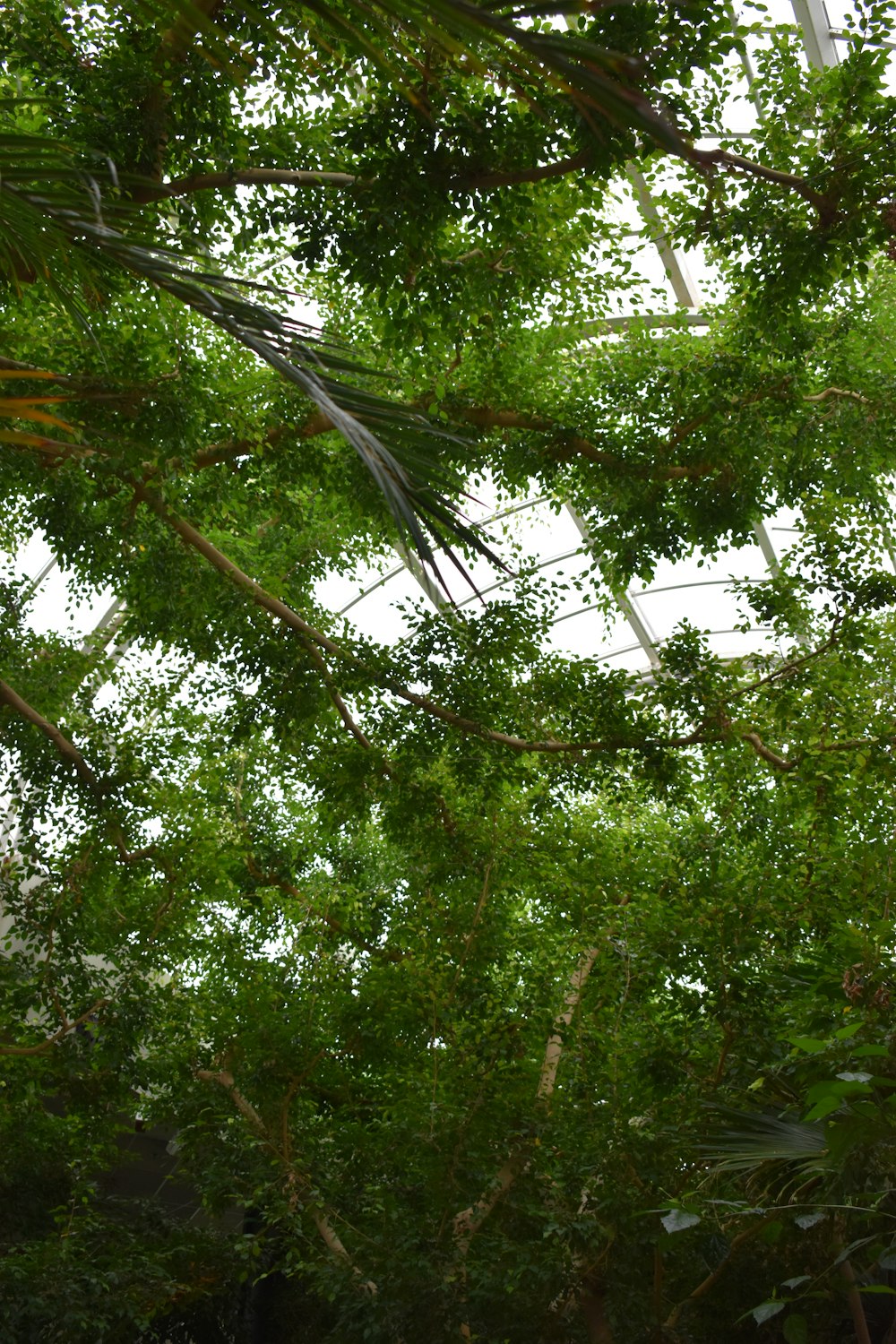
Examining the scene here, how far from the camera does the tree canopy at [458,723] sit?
454cm

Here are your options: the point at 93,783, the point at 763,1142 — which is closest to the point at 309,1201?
the point at 93,783

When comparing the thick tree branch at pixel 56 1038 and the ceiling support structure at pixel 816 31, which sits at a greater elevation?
the ceiling support structure at pixel 816 31

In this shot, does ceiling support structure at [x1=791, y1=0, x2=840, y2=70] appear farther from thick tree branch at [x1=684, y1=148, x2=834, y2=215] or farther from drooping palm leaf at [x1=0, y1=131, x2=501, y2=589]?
drooping palm leaf at [x1=0, y1=131, x2=501, y2=589]

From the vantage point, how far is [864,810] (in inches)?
→ 248

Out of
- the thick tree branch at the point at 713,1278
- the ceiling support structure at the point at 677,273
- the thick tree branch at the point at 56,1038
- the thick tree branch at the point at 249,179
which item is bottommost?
the thick tree branch at the point at 713,1278

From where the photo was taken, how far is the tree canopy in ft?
14.9

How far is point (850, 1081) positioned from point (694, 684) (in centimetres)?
407

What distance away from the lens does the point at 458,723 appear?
622cm

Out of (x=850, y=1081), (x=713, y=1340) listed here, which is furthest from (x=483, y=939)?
(x=850, y=1081)

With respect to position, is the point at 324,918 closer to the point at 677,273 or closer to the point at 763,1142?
the point at 763,1142

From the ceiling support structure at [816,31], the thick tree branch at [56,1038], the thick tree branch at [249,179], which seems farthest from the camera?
the ceiling support structure at [816,31]


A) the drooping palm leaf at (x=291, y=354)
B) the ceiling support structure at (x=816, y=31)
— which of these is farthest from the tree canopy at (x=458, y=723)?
the drooping palm leaf at (x=291, y=354)

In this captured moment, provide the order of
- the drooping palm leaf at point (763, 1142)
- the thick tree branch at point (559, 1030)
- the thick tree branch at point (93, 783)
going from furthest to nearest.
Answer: the thick tree branch at point (93, 783), the thick tree branch at point (559, 1030), the drooping palm leaf at point (763, 1142)

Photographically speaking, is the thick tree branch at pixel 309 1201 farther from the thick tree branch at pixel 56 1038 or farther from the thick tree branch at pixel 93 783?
the thick tree branch at pixel 93 783
